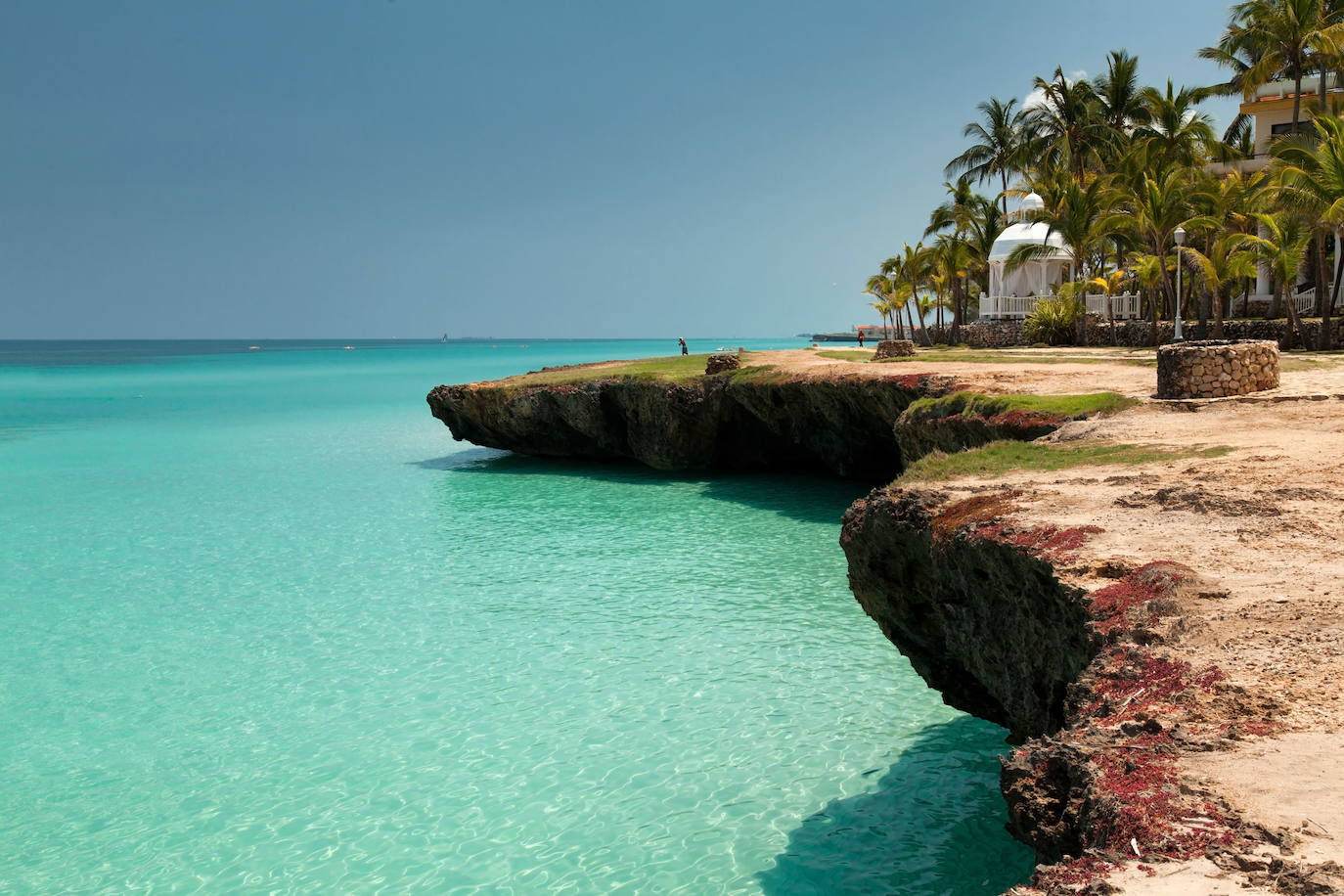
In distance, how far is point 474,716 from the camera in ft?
38.4

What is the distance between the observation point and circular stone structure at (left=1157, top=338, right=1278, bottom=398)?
575 inches

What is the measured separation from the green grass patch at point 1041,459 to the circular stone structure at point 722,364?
60.1 ft

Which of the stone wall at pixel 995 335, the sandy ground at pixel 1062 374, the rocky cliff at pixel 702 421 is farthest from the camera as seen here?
the stone wall at pixel 995 335

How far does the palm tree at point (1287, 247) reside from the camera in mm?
27859

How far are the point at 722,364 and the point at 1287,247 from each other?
17.7 m

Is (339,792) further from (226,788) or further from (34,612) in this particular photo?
(34,612)

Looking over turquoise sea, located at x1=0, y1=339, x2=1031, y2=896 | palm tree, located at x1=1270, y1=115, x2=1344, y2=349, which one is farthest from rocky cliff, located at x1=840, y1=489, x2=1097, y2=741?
palm tree, located at x1=1270, y1=115, x2=1344, y2=349

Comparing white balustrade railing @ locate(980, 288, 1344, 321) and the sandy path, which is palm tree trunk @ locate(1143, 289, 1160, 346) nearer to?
white balustrade railing @ locate(980, 288, 1344, 321)

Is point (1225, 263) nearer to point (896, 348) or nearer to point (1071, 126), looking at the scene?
point (896, 348)

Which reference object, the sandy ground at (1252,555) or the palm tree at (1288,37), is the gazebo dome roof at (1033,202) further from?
the sandy ground at (1252,555)

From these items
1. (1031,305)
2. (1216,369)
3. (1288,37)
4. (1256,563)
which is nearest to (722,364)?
(1216,369)

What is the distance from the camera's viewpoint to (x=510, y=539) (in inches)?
861

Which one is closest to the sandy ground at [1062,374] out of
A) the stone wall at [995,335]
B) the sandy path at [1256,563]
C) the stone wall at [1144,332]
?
the sandy path at [1256,563]

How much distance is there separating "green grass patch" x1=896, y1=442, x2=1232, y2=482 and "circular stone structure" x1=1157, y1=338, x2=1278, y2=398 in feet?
12.8
